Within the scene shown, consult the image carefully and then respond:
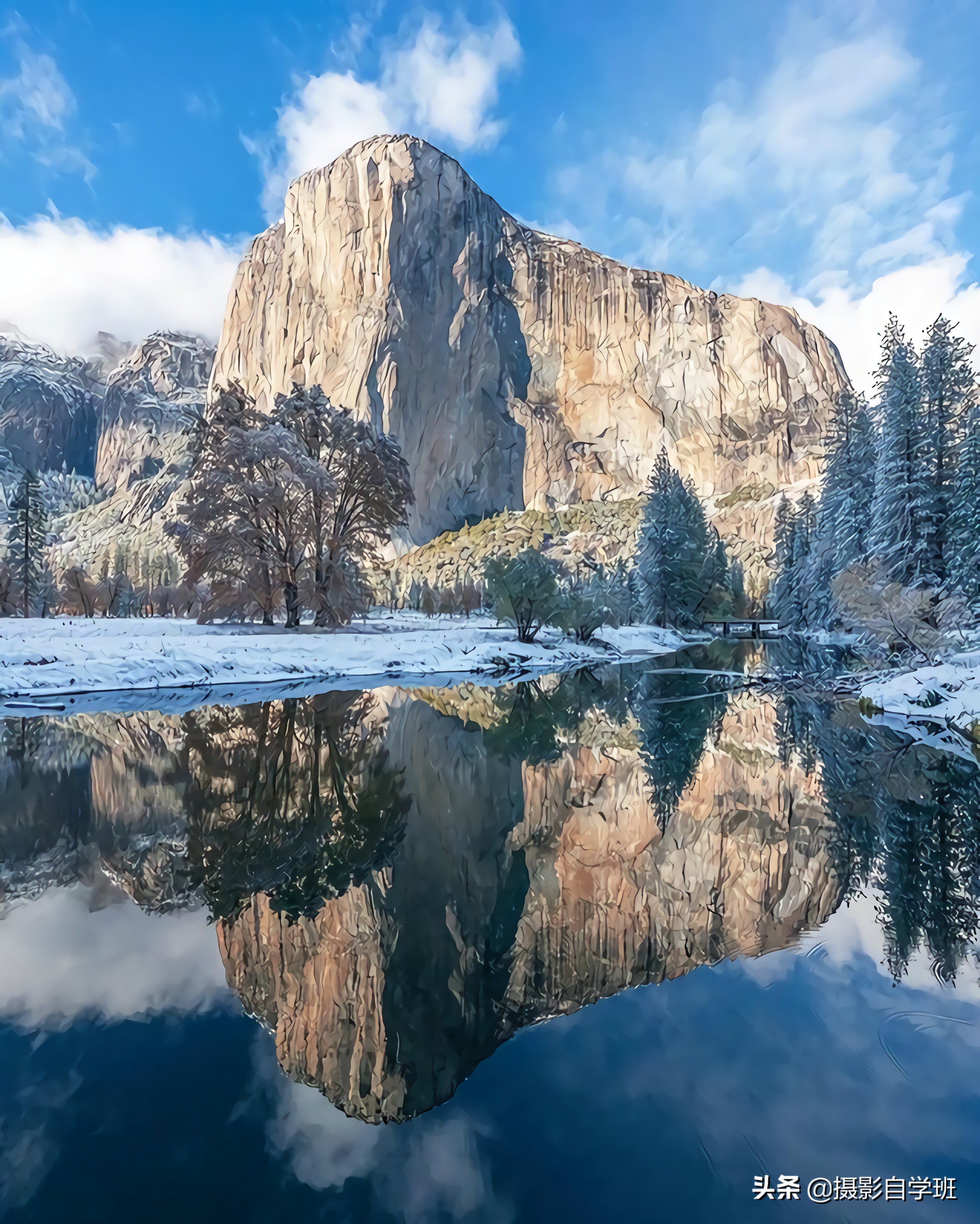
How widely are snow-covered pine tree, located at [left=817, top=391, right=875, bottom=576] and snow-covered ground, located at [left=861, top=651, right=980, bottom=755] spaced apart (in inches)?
664

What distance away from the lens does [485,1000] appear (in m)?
4.13

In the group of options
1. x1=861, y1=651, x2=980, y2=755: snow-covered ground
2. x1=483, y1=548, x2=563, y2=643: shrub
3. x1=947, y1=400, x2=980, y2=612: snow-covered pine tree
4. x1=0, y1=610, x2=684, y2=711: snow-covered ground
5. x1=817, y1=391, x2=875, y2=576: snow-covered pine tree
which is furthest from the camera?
x1=817, y1=391, x2=875, y2=576: snow-covered pine tree

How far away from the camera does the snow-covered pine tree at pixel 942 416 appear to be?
31.4m

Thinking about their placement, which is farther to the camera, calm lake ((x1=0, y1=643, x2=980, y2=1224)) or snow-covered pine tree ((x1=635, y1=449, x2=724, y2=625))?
snow-covered pine tree ((x1=635, y1=449, x2=724, y2=625))

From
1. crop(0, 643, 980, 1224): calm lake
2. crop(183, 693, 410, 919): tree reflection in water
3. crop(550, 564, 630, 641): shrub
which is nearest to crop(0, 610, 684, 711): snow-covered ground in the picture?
crop(550, 564, 630, 641): shrub

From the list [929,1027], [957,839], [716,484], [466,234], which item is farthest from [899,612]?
[466,234]

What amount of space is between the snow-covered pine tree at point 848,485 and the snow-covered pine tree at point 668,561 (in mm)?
12125

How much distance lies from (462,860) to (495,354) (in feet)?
607

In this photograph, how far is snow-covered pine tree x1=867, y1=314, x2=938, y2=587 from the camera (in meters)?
31.3

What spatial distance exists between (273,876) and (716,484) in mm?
195874

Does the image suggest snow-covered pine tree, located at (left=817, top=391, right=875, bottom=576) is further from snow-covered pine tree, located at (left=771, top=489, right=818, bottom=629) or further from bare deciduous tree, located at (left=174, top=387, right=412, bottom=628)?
bare deciduous tree, located at (left=174, top=387, right=412, bottom=628)

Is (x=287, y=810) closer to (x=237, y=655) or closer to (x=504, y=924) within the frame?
(x=504, y=924)
